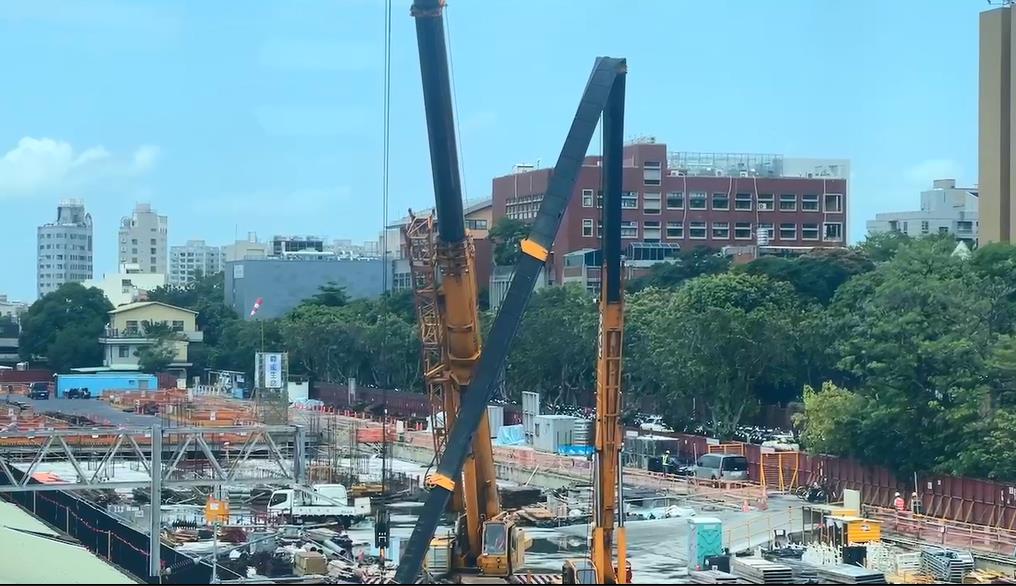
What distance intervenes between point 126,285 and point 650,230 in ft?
183

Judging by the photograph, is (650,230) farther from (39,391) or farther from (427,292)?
(427,292)

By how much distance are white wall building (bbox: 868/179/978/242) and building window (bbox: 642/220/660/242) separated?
1279 centimetres

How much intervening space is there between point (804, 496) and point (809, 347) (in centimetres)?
1055

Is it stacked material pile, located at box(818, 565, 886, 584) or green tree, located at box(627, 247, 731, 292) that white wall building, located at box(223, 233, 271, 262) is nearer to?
green tree, located at box(627, 247, 731, 292)

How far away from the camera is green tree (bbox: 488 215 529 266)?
70.6 meters

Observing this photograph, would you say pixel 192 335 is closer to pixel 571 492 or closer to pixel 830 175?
pixel 830 175

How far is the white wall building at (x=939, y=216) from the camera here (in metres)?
79.8

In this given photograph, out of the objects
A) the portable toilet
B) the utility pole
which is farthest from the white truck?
the portable toilet

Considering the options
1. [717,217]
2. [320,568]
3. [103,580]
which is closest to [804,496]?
[320,568]

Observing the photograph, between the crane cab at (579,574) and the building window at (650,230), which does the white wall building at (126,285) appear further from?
the crane cab at (579,574)

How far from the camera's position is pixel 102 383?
74250 mm

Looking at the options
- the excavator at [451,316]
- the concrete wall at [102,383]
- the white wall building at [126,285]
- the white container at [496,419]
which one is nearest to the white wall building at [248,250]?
the white wall building at [126,285]

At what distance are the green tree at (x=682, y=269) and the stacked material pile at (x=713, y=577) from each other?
129ft

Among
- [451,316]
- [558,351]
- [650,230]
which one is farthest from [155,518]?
[650,230]
